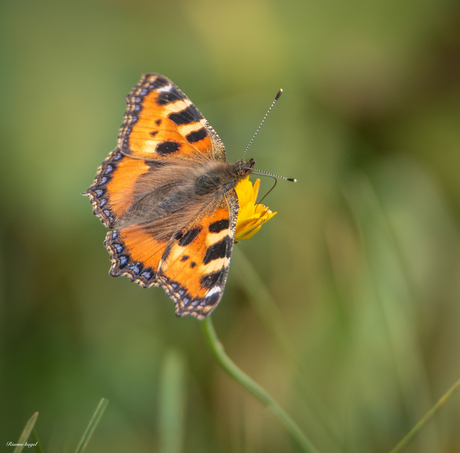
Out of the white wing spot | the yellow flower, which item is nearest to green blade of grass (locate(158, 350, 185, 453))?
the yellow flower

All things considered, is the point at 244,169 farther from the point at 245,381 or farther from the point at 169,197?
the point at 245,381

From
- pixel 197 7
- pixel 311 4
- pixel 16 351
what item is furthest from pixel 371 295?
pixel 197 7

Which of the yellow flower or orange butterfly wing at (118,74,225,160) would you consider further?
orange butterfly wing at (118,74,225,160)

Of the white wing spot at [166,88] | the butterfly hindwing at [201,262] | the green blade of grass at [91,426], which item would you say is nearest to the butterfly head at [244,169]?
the butterfly hindwing at [201,262]

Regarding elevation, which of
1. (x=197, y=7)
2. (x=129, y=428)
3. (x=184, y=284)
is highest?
(x=197, y=7)

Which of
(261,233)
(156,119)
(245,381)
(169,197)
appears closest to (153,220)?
(169,197)

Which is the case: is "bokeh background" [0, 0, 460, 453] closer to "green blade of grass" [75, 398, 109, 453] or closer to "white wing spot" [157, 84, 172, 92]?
"green blade of grass" [75, 398, 109, 453]

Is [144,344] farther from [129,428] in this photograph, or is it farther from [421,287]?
[421,287]
